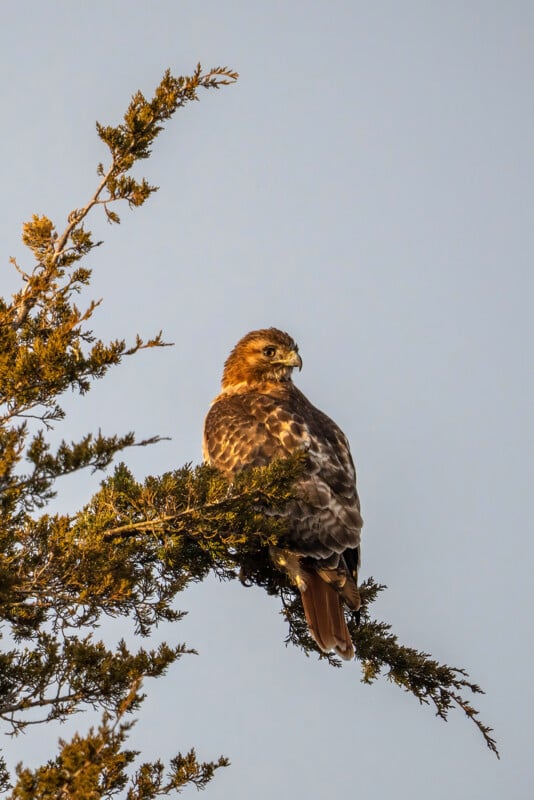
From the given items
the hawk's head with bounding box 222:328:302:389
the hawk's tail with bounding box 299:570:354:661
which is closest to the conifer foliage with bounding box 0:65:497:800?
the hawk's tail with bounding box 299:570:354:661

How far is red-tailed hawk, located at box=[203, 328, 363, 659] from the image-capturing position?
769 centimetres

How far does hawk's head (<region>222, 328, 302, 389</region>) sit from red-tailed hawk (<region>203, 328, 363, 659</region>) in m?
0.48

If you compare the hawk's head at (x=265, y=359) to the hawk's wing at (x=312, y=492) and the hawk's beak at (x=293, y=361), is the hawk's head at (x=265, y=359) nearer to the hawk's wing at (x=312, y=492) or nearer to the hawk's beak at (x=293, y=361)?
the hawk's beak at (x=293, y=361)

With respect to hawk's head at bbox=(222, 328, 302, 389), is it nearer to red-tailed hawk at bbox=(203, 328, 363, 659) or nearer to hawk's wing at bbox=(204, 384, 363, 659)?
red-tailed hawk at bbox=(203, 328, 363, 659)

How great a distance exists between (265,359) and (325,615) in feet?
11.4

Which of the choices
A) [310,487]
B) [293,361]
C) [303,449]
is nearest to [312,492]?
[310,487]

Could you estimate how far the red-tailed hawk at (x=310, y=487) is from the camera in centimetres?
769

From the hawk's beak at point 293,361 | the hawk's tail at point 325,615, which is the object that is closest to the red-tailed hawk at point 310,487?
the hawk's tail at point 325,615

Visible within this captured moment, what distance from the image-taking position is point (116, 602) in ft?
18.5

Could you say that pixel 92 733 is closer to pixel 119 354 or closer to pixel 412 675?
pixel 119 354

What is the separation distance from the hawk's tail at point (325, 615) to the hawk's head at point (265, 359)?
2888 millimetres

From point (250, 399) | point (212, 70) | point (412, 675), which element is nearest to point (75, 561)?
point (412, 675)

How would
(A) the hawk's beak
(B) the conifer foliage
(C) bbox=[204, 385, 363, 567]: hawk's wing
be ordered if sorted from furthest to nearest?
(A) the hawk's beak → (C) bbox=[204, 385, 363, 567]: hawk's wing → (B) the conifer foliage

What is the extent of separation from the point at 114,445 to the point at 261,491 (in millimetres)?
1096
